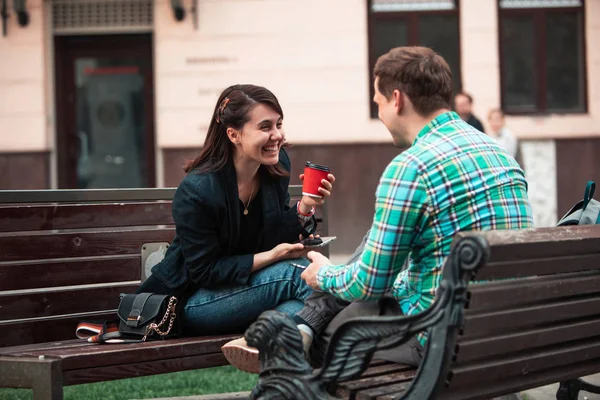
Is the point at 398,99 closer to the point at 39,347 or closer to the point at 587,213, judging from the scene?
the point at 587,213

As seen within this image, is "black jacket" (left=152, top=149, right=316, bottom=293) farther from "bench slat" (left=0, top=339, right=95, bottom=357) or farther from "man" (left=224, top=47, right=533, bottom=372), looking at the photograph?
"man" (left=224, top=47, right=533, bottom=372)

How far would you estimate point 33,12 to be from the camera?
13148mm

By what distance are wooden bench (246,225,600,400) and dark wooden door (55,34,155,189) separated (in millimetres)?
11425

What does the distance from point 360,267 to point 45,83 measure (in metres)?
11.2

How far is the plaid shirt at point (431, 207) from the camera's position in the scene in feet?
9.32

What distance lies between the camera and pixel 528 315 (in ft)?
9.07

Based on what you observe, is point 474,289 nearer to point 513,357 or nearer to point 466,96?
point 513,357

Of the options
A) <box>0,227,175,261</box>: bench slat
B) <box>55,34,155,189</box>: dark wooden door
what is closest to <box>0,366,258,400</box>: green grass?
<box>0,227,175,261</box>: bench slat

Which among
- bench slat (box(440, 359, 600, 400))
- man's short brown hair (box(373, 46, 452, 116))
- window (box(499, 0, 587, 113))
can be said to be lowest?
bench slat (box(440, 359, 600, 400))

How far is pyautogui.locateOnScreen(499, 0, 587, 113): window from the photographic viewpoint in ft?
43.8

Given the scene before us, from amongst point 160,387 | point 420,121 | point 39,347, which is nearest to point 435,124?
point 420,121

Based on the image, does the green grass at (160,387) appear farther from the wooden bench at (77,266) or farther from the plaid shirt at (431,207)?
the plaid shirt at (431,207)

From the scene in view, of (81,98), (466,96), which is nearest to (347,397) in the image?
(466,96)

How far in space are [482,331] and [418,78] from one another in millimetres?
819
